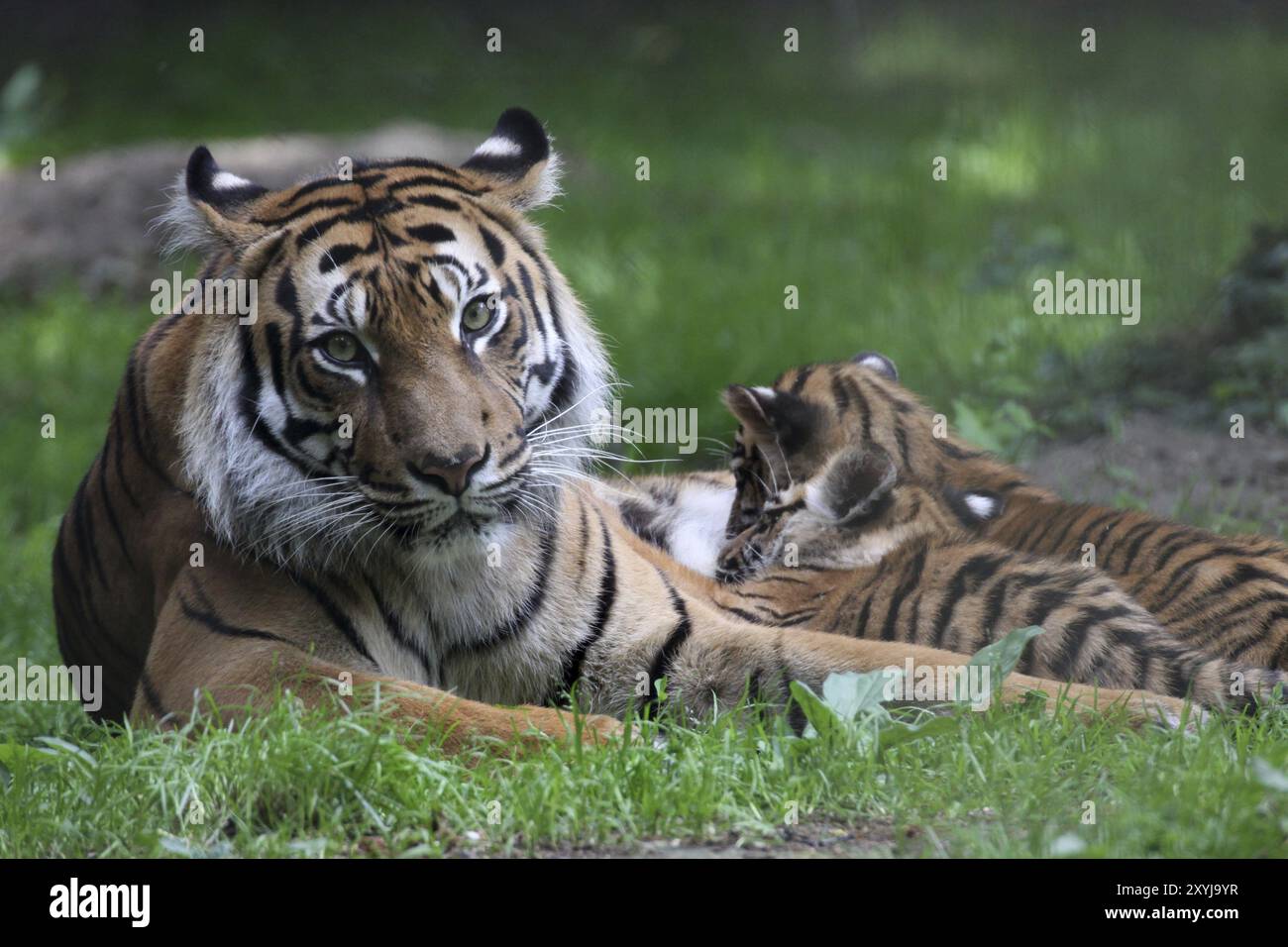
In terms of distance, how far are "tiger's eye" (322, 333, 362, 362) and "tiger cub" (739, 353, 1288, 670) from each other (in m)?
1.61

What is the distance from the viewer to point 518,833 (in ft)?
9.57

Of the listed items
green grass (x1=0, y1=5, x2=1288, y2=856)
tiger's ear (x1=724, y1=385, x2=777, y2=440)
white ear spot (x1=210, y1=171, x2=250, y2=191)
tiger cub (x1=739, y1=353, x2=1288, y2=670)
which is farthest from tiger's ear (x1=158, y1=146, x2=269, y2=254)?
tiger cub (x1=739, y1=353, x2=1288, y2=670)

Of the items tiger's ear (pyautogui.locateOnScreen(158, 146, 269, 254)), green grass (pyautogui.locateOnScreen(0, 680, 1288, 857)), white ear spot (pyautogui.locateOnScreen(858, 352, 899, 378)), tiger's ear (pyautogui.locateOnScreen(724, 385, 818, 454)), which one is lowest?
green grass (pyautogui.locateOnScreen(0, 680, 1288, 857))

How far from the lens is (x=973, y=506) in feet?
14.9

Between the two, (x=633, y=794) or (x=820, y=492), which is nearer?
(x=633, y=794)

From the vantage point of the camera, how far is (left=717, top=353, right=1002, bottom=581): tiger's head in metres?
4.55

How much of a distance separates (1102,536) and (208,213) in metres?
2.63

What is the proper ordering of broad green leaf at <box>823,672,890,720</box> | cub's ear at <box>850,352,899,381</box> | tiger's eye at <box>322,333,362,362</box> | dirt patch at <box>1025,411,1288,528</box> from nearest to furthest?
broad green leaf at <box>823,672,890,720</box>, tiger's eye at <box>322,333,362,362</box>, cub's ear at <box>850,352,899,381</box>, dirt patch at <box>1025,411,1288,528</box>

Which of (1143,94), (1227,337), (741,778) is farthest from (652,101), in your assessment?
(741,778)

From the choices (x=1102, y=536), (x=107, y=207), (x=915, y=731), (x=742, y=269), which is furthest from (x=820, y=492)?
(x=107, y=207)

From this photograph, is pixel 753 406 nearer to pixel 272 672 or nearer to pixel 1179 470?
pixel 272 672

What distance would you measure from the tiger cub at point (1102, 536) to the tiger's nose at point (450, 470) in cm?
156

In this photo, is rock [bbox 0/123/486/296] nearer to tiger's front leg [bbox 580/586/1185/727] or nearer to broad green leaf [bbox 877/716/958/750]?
tiger's front leg [bbox 580/586/1185/727]

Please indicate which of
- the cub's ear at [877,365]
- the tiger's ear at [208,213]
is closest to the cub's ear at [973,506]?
the cub's ear at [877,365]
